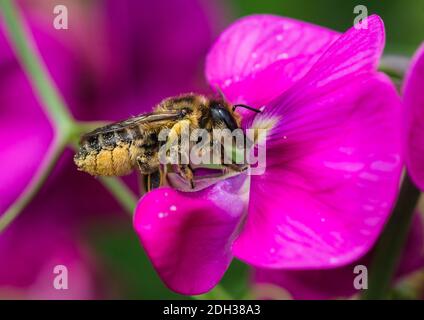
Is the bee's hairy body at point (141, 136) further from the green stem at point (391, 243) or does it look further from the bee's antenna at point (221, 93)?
the green stem at point (391, 243)

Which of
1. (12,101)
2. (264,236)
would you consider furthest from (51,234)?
(264,236)

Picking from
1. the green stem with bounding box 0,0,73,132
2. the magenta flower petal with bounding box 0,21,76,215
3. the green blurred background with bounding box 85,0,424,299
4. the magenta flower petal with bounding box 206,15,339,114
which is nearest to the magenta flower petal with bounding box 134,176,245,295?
the magenta flower petal with bounding box 206,15,339,114

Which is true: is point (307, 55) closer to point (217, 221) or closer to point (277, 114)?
point (277, 114)

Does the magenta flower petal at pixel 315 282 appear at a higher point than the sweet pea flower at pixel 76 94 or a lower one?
lower

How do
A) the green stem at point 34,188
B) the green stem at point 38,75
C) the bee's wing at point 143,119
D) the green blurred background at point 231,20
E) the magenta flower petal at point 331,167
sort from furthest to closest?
the green blurred background at point 231,20
the green stem at point 38,75
the green stem at point 34,188
the bee's wing at point 143,119
the magenta flower petal at point 331,167

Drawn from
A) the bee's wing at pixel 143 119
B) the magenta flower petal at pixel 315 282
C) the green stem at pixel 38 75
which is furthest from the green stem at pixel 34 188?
the magenta flower petal at pixel 315 282
